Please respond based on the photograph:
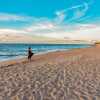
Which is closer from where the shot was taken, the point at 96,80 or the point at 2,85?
the point at 2,85

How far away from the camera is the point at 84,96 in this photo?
803 cm

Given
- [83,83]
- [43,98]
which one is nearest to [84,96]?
[43,98]

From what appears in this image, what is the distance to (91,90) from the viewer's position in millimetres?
8805

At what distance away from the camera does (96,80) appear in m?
10.7

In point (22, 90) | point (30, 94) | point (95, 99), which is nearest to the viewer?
point (95, 99)

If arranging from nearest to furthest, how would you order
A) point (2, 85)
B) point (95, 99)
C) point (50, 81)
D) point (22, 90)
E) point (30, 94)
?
point (95, 99)
point (30, 94)
point (22, 90)
point (2, 85)
point (50, 81)

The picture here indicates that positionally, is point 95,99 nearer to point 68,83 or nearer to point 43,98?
point 43,98

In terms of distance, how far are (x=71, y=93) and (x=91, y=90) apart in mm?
898

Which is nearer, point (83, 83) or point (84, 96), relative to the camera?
point (84, 96)

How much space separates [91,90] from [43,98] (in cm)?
204

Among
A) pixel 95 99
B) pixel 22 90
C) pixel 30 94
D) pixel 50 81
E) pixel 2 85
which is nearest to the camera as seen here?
pixel 95 99

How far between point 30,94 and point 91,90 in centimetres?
232

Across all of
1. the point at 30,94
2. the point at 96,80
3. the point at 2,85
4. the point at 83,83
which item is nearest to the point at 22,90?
the point at 30,94

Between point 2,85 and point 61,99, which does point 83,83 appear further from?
point 2,85
